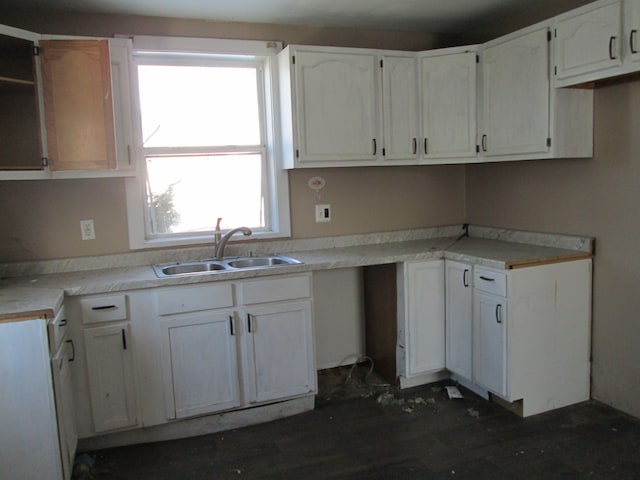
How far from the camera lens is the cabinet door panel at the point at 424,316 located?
10.0ft

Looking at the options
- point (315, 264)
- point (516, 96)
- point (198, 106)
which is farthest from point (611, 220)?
point (198, 106)

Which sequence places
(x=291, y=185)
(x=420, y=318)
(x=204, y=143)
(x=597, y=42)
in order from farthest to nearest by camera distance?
(x=291, y=185) → (x=204, y=143) → (x=420, y=318) → (x=597, y=42)

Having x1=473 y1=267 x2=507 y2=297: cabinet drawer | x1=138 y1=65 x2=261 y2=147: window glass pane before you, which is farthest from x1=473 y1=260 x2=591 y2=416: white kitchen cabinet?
x1=138 y1=65 x2=261 y2=147: window glass pane

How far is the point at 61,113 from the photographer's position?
2.50m

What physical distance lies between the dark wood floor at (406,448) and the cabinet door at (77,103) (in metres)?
1.51

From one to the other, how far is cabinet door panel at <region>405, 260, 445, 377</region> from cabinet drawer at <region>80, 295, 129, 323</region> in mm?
1577

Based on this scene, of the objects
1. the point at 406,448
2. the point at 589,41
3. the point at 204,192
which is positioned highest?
the point at 589,41

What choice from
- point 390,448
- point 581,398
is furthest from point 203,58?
point 581,398

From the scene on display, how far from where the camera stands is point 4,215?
275 cm

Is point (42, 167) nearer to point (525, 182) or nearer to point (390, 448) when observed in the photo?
→ point (390, 448)

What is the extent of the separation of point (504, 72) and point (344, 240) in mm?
1421

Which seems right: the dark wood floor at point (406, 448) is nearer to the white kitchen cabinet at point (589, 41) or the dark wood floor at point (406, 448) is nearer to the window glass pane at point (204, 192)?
the window glass pane at point (204, 192)

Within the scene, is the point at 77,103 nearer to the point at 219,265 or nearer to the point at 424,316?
the point at 219,265

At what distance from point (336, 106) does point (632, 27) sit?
1507 mm
